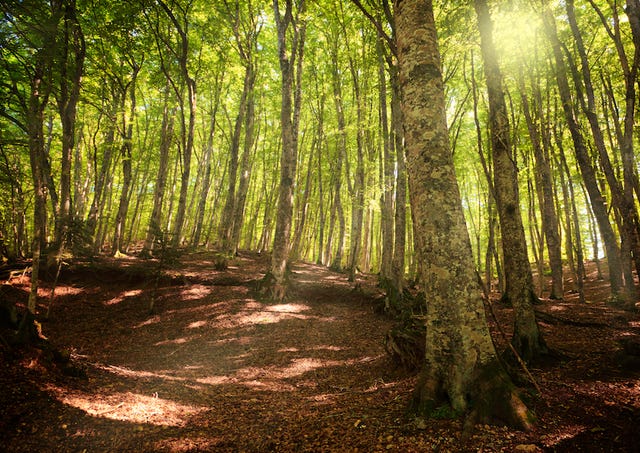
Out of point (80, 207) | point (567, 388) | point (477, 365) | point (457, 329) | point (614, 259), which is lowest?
point (567, 388)

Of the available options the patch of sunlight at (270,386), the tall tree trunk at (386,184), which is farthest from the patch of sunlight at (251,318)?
the tall tree trunk at (386,184)

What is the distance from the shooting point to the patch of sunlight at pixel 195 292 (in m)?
11.0

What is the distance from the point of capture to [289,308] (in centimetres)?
1068

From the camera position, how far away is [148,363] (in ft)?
22.6

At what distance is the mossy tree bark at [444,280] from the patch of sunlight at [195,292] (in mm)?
9708

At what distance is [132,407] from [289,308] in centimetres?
661

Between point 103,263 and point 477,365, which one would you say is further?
point 103,263

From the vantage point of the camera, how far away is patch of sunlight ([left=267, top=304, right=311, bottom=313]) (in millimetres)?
10391

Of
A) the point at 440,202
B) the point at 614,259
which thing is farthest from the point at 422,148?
the point at 614,259

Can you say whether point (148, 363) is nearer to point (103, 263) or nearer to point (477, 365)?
point (477, 365)

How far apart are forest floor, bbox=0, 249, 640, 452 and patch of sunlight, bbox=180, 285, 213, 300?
7 cm

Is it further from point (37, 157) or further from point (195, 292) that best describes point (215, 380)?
point (37, 157)

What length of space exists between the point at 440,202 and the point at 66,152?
38.6 ft

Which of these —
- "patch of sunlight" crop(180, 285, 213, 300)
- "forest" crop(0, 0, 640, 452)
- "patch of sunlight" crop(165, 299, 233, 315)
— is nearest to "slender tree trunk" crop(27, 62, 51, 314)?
"forest" crop(0, 0, 640, 452)
